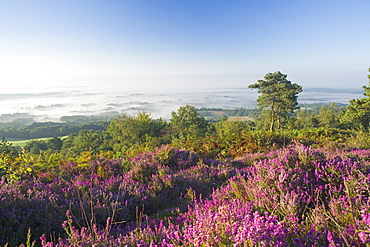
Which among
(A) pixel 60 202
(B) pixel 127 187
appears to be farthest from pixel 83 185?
(B) pixel 127 187

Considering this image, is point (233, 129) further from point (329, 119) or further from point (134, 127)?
point (329, 119)

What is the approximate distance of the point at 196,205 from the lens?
2.71 m

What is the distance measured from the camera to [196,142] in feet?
30.6

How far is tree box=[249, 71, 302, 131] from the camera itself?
34.7 meters

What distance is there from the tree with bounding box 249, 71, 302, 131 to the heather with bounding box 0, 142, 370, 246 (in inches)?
1307

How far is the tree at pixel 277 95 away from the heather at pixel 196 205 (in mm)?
33193

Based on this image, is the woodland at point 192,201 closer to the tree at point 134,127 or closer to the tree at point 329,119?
the tree at point 134,127

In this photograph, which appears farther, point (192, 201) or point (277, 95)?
point (277, 95)

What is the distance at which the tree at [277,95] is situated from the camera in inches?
1367

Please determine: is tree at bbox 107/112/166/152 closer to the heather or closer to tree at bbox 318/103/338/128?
the heather

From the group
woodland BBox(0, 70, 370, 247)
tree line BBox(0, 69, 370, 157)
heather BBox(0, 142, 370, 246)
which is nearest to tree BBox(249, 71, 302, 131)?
tree line BBox(0, 69, 370, 157)

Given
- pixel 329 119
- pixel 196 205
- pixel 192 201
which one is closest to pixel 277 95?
pixel 329 119

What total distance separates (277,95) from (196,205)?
3776 cm

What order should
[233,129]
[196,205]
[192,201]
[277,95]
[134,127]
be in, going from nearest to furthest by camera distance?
1. [196,205]
2. [192,201]
3. [134,127]
4. [277,95]
5. [233,129]
